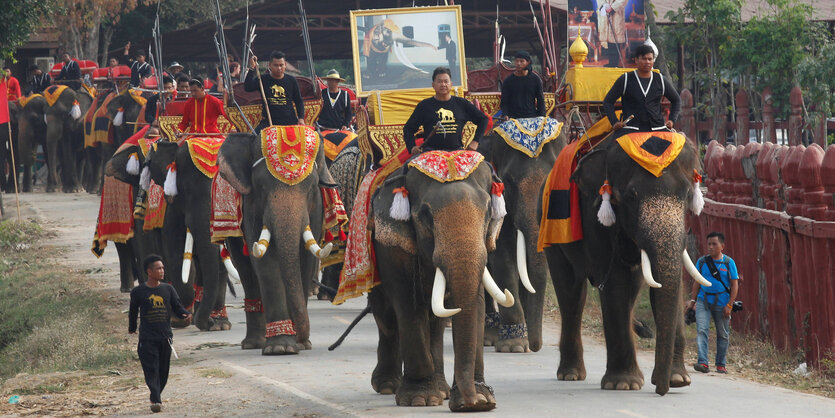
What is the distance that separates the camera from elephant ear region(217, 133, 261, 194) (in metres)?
12.8

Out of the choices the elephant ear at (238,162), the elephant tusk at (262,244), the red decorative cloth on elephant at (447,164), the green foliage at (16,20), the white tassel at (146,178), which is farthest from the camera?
the green foliage at (16,20)

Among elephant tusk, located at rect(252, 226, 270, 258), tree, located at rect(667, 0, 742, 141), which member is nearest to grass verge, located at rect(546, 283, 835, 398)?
elephant tusk, located at rect(252, 226, 270, 258)

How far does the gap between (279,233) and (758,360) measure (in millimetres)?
4508

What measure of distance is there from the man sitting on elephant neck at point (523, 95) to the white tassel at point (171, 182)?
3815 mm

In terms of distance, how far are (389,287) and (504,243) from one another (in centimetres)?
323

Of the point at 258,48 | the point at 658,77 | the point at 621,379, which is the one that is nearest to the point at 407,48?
the point at 658,77

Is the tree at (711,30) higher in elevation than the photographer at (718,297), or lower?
higher

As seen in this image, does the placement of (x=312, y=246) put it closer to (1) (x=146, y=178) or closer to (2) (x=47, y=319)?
(1) (x=146, y=178)

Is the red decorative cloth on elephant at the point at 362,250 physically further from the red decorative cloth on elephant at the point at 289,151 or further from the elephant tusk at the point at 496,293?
the red decorative cloth on elephant at the point at 289,151

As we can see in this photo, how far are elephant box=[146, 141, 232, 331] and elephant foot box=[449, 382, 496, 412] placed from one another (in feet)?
18.9

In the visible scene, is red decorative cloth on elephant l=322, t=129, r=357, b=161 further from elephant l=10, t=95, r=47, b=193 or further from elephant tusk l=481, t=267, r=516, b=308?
elephant l=10, t=95, r=47, b=193

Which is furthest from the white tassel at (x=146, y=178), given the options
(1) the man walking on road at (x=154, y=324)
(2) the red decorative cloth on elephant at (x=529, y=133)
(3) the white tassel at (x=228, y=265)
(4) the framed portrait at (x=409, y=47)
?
(1) the man walking on road at (x=154, y=324)

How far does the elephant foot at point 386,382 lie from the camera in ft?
32.9

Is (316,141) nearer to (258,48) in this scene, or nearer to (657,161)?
(657,161)
